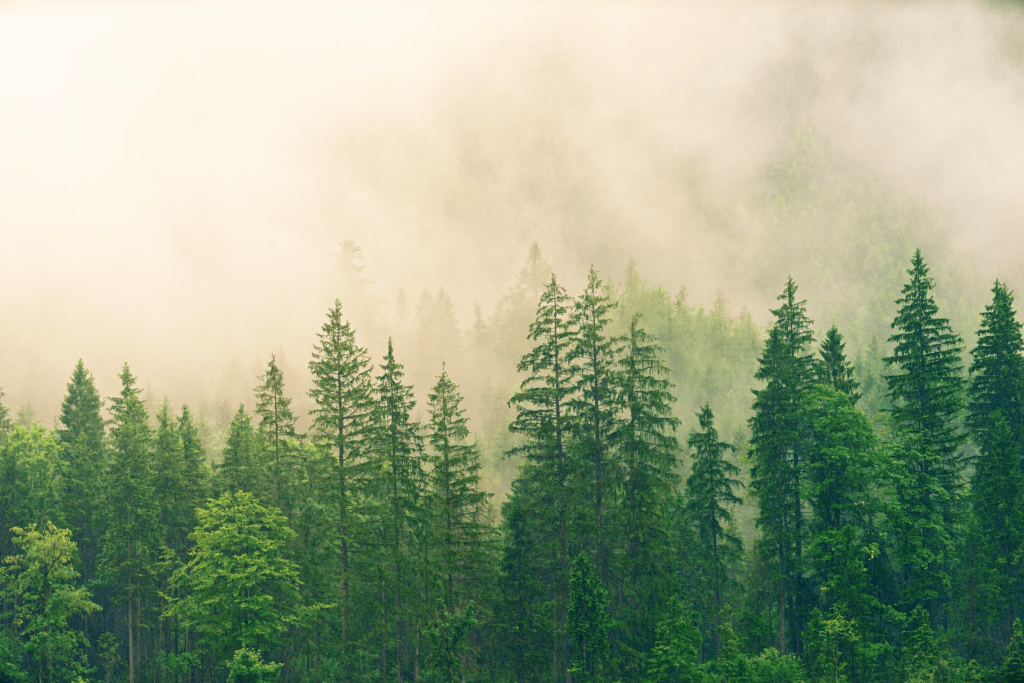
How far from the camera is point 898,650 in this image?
38562mm

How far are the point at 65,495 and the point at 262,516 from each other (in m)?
21.2

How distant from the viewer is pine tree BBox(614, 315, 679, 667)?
118ft

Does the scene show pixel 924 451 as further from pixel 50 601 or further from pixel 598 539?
pixel 50 601

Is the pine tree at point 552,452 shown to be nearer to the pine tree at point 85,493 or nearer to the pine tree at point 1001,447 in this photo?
the pine tree at point 1001,447

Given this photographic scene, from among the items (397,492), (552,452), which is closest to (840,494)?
(552,452)

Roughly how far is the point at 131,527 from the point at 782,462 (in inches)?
1517

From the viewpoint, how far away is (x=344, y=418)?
41.3 metres

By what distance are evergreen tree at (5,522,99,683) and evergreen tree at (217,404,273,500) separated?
A: 9641 millimetres

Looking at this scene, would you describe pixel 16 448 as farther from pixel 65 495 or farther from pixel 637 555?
pixel 637 555

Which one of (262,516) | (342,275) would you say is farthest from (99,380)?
(262,516)

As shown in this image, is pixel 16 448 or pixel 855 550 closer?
pixel 855 550

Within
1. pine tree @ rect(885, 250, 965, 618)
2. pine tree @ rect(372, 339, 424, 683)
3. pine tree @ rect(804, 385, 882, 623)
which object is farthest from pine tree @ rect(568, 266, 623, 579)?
pine tree @ rect(885, 250, 965, 618)

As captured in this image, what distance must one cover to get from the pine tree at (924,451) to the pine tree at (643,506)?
1148cm

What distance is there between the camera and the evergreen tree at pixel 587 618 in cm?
3162
